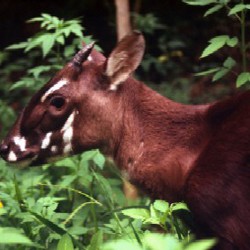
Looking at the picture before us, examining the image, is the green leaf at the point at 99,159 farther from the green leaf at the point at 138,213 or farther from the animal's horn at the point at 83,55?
the green leaf at the point at 138,213

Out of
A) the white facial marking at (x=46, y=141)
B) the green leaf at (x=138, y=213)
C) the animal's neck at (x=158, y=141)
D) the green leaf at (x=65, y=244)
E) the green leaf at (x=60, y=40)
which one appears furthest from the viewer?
the green leaf at (x=60, y=40)

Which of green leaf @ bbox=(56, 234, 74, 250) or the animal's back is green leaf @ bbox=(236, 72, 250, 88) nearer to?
the animal's back

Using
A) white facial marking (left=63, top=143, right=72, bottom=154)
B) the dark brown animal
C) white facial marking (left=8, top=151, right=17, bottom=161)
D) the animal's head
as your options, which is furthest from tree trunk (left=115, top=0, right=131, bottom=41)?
white facial marking (left=8, top=151, right=17, bottom=161)

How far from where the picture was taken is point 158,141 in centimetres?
458

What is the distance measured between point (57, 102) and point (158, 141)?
0.69 meters

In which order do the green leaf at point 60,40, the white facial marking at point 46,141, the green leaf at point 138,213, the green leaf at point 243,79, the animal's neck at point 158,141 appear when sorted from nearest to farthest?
1. the green leaf at point 138,213
2. the animal's neck at point 158,141
3. the white facial marking at point 46,141
4. the green leaf at point 243,79
5. the green leaf at point 60,40

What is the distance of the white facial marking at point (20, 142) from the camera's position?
15.9 ft

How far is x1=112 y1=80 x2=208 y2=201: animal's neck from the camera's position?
441 cm

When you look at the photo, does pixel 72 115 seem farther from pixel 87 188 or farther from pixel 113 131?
pixel 87 188

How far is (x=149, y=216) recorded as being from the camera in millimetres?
3906

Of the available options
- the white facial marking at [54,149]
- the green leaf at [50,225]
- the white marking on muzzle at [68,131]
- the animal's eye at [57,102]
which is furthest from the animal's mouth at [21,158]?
the green leaf at [50,225]

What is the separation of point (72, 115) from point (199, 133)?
0.83 metres

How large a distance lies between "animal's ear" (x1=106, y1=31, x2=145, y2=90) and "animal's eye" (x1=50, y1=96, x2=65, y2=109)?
1.05 ft

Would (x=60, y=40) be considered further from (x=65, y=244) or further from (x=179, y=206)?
(x=65, y=244)
